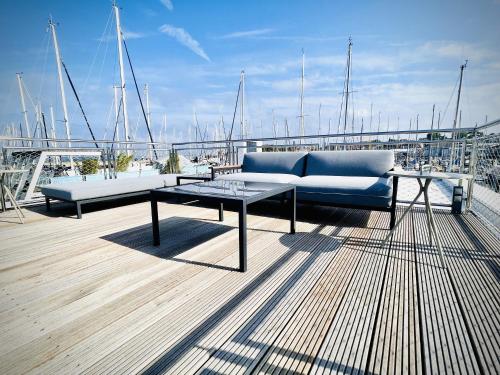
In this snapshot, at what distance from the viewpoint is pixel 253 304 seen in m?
1.40

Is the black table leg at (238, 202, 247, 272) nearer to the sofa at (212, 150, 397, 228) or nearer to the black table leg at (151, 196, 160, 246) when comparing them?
the black table leg at (151, 196, 160, 246)

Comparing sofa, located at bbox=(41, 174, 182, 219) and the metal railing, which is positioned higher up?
the metal railing

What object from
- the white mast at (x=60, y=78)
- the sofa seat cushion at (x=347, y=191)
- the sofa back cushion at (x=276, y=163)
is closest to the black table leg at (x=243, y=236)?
the sofa seat cushion at (x=347, y=191)

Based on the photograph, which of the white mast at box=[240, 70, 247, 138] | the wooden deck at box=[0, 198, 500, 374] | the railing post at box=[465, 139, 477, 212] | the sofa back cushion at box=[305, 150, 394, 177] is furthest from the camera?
the white mast at box=[240, 70, 247, 138]

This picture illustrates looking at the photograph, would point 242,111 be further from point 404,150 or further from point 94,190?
point 94,190

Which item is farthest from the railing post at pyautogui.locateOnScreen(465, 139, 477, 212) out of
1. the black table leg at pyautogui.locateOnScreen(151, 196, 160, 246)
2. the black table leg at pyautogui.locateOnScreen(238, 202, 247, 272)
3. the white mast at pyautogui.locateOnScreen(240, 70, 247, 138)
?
the white mast at pyautogui.locateOnScreen(240, 70, 247, 138)

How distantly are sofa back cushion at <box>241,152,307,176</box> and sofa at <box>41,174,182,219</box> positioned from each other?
1770 millimetres

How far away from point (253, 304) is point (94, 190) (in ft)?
10.3

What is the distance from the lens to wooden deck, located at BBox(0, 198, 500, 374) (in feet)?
3.36

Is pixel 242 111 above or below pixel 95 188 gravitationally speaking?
above

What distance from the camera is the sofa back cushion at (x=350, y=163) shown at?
11.1 feet

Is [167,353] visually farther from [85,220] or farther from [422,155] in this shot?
[422,155]

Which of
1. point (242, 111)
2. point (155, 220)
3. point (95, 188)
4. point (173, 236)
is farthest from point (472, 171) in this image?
point (242, 111)


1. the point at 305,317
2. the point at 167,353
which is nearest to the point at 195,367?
the point at 167,353
